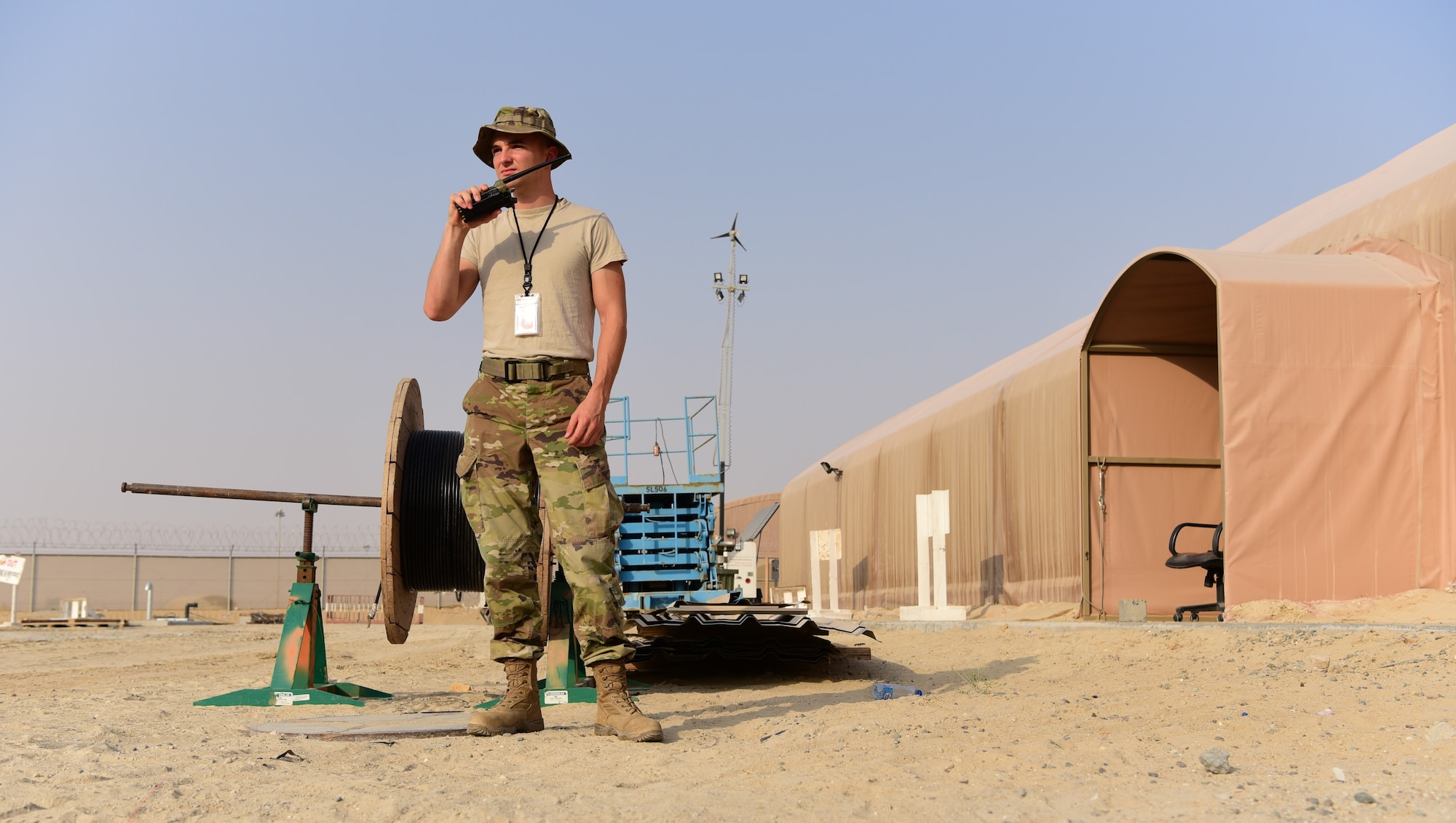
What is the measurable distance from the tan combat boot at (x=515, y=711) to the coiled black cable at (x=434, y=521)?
0.99 meters

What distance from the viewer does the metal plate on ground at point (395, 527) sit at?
5.15m

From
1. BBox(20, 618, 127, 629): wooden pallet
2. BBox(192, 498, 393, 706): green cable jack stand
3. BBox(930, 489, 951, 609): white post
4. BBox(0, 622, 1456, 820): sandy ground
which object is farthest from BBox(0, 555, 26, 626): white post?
BBox(192, 498, 393, 706): green cable jack stand

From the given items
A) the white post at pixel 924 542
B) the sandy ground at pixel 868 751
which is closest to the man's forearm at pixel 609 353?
the sandy ground at pixel 868 751

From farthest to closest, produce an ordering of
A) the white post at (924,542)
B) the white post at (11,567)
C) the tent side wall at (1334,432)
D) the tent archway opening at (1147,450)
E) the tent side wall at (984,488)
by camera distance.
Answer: the white post at (11,567) < the tent side wall at (984,488) < the white post at (924,542) < the tent archway opening at (1147,450) < the tent side wall at (1334,432)

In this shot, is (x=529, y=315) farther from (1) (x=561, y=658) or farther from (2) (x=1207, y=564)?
(2) (x=1207, y=564)

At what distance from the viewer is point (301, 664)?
224 inches

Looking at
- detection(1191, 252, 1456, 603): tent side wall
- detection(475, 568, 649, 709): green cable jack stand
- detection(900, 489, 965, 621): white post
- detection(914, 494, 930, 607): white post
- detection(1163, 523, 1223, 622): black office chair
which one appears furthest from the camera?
detection(914, 494, 930, 607): white post

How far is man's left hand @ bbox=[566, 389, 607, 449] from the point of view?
4.14m

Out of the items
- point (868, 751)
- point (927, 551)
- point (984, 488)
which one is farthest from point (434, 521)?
point (984, 488)

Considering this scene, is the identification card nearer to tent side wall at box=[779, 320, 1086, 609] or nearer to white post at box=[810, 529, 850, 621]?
tent side wall at box=[779, 320, 1086, 609]

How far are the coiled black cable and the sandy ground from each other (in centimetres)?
68

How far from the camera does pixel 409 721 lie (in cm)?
456

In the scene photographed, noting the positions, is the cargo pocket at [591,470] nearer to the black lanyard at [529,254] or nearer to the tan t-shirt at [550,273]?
the tan t-shirt at [550,273]

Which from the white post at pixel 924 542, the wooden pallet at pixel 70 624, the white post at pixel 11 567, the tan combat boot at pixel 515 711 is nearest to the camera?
the tan combat boot at pixel 515 711
